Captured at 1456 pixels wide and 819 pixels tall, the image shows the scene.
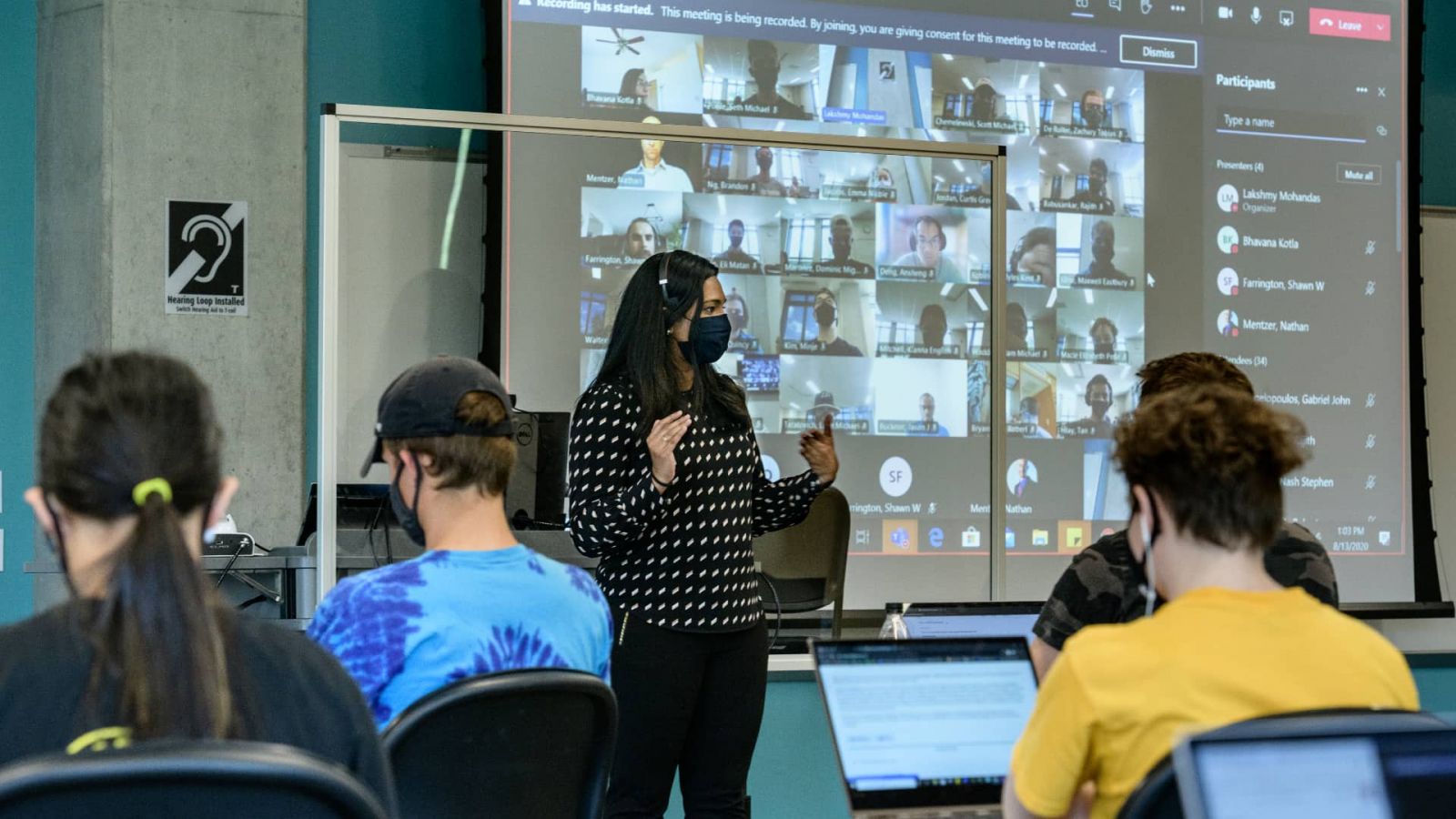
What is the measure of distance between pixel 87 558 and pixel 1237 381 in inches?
57.0

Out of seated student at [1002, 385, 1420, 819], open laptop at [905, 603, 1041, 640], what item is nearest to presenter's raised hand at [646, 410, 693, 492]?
open laptop at [905, 603, 1041, 640]

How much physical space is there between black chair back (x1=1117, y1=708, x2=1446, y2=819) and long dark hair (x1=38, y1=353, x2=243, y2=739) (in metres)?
0.67

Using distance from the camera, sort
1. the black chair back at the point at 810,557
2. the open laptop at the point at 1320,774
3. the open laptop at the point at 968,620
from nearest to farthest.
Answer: the open laptop at the point at 1320,774 < the open laptop at the point at 968,620 < the black chair back at the point at 810,557

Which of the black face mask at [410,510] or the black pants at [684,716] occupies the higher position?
the black face mask at [410,510]

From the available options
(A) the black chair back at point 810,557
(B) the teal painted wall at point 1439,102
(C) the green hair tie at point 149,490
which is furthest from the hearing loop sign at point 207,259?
(B) the teal painted wall at point 1439,102

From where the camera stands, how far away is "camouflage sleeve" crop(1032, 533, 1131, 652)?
1.76 metres

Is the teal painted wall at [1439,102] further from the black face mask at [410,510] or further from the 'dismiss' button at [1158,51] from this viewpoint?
the black face mask at [410,510]

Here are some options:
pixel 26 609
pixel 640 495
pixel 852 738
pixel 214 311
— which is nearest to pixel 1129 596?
pixel 852 738

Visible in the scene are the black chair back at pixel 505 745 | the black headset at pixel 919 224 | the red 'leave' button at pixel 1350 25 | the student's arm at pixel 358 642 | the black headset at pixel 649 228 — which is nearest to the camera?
the black chair back at pixel 505 745

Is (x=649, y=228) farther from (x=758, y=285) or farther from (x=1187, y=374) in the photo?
(x=1187, y=374)

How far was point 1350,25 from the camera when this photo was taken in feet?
16.8

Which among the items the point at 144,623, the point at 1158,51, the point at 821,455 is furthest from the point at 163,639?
the point at 1158,51

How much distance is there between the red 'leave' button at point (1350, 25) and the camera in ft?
16.6

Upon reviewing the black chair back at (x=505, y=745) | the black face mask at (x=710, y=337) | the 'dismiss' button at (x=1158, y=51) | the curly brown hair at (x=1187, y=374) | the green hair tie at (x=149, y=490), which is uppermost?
the 'dismiss' button at (x=1158, y=51)
